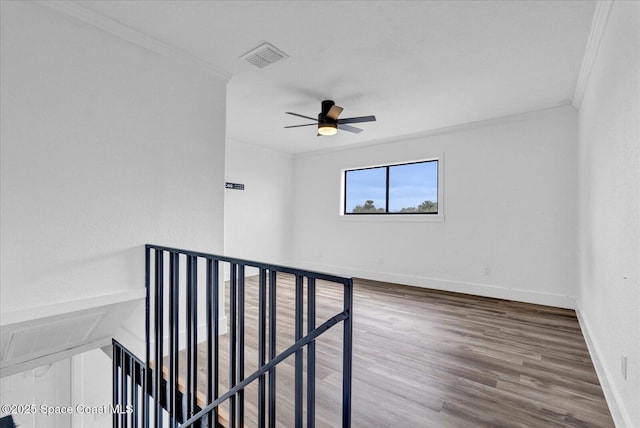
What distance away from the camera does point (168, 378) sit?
7.22ft

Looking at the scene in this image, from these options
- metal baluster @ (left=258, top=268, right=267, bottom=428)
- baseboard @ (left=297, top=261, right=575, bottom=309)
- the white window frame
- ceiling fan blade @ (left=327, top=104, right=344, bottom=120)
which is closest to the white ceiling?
ceiling fan blade @ (left=327, top=104, right=344, bottom=120)

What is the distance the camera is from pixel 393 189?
5301 mm

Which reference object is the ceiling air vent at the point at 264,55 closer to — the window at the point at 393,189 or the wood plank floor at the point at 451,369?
the wood plank floor at the point at 451,369

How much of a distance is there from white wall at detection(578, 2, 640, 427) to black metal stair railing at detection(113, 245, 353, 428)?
55.1 inches

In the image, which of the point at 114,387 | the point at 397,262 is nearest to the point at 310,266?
the point at 397,262

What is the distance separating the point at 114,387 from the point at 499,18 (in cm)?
431

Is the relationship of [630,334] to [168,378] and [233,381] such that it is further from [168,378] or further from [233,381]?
[168,378]

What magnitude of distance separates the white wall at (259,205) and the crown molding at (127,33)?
101 inches

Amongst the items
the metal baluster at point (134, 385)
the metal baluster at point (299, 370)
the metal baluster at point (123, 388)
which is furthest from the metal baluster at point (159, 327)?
the metal baluster at point (299, 370)

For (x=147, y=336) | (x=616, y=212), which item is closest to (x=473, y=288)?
(x=616, y=212)

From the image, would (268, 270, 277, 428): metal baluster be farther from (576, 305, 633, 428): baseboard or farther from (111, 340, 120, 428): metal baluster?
(111, 340, 120, 428): metal baluster

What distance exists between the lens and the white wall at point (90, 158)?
183 cm

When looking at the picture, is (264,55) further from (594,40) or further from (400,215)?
(400,215)

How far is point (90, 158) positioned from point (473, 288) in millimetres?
4560
